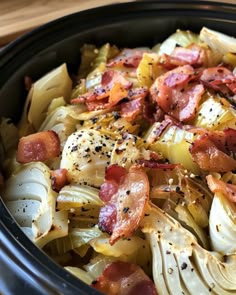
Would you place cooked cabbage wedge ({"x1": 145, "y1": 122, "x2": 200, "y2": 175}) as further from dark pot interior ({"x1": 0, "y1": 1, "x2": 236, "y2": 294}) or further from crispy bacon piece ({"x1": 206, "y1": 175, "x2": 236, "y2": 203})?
dark pot interior ({"x1": 0, "y1": 1, "x2": 236, "y2": 294})

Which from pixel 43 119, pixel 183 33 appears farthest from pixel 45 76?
pixel 183 33

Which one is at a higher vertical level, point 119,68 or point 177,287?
point 119,68

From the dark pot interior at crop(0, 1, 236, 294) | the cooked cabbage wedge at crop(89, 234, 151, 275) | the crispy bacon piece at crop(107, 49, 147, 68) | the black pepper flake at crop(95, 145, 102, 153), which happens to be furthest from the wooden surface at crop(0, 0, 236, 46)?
the cooked cabbage wedge at crop(89, 234, 151, 275)

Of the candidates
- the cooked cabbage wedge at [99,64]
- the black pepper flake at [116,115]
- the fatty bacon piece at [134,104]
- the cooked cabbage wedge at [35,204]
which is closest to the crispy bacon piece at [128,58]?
the cooked cabbage wedge at [99,64]

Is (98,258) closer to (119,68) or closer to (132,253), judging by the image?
(132,253)

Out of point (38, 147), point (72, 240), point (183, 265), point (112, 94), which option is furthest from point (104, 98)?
point (183, 265)

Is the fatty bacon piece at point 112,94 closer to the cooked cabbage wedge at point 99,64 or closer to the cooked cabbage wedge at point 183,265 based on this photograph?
the cooked cabbage wedge at point 99,64

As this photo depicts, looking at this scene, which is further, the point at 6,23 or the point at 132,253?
the point at 6,23

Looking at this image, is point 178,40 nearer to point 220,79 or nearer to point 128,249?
point 220,79
